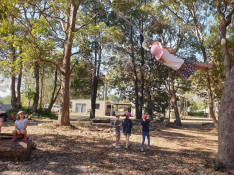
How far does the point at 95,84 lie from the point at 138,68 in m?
5.23

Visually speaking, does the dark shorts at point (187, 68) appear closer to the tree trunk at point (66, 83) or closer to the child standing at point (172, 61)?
the child standing at point (172, 61)

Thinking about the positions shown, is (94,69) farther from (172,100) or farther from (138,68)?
(172,100)

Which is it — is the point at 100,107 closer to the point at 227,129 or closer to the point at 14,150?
the point at 14,150

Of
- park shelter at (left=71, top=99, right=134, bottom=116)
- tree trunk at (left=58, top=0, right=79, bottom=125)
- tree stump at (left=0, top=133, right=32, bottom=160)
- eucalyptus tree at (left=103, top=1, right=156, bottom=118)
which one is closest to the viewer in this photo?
tree stump at (left=0, top=133, right=32, bottom=160)

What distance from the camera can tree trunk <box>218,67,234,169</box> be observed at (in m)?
5.20

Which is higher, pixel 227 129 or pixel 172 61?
pixel 172 61

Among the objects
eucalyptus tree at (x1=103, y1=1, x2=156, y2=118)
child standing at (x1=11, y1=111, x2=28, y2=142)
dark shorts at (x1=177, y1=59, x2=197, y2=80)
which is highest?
eucalyptus tree at (x1=103, y1=1, x2=156, y2=118)

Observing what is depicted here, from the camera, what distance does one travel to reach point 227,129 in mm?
5238

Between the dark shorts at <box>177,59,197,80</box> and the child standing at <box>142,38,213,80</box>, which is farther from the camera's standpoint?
the dark shorts at <box>177,59,197,80</box>

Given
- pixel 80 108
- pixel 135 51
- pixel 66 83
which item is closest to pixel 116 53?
pixel 135 51

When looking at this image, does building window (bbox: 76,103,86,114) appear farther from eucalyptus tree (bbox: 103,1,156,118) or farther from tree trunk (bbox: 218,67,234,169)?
tree trunk (bbox: 218,67,234,169)

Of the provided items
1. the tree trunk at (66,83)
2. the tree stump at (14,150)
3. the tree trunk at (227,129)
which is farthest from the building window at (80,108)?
the tree trunk at (227,129)

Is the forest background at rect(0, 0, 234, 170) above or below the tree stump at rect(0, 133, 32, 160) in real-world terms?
above

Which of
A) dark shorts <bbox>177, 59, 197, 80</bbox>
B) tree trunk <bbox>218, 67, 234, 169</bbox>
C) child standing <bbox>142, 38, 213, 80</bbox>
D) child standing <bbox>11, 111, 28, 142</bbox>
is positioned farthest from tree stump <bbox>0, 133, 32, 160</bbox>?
tree trunk <bbox>218, 67, 234, 169</bbox>
